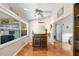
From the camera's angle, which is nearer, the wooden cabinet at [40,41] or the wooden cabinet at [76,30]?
the wooden cabinet at [76,30]

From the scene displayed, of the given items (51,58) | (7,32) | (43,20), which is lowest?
(51,58)

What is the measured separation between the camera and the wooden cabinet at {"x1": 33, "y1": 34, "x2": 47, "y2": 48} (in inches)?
222

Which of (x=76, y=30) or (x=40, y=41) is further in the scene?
(x=40, y=41)

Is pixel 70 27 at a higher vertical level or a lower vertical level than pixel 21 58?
higher

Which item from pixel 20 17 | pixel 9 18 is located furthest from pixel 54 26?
pixel 9 18

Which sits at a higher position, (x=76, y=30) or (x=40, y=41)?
(x=76, y=30)

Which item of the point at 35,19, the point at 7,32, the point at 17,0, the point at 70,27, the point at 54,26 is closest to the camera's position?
the point at 17,0

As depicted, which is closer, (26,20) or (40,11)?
(40,11)

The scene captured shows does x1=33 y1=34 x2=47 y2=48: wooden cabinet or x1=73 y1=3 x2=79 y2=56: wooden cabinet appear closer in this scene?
x1=73 y1=3 x2=79 y2=56: wooden cabinet

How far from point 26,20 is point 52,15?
97 cm

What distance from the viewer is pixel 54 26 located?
5.23 metres

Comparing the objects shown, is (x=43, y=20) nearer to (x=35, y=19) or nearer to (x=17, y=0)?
(x=35, y=19)

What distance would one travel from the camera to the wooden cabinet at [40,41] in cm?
564

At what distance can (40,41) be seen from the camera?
20.5 ft
